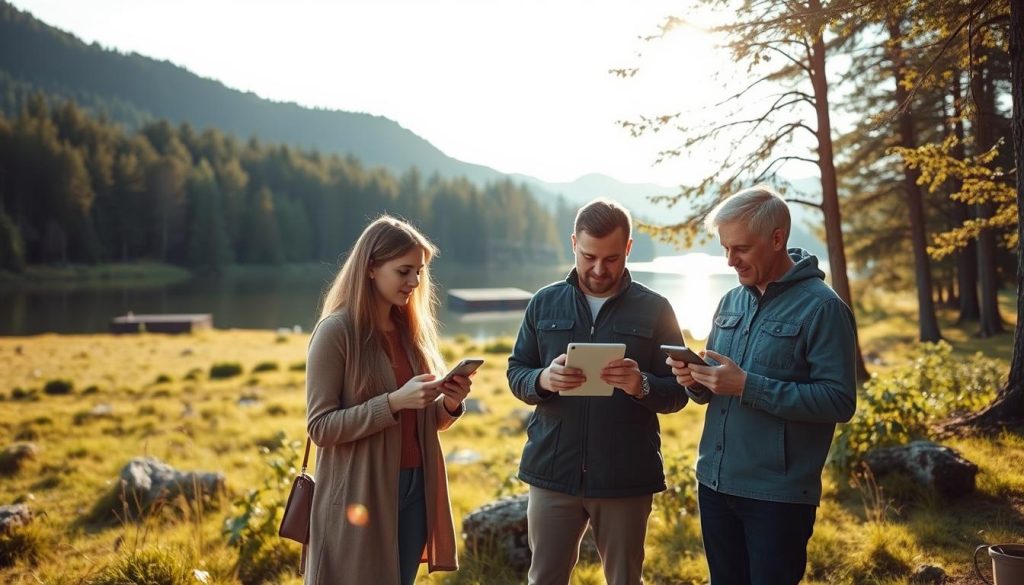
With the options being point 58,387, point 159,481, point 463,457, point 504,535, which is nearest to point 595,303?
point 504,535

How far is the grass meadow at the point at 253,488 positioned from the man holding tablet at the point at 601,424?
143 cm

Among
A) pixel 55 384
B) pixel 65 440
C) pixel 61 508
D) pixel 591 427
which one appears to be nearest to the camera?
pixel 591 427

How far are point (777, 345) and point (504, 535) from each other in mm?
2587

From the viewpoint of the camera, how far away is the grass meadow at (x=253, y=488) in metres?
4.10

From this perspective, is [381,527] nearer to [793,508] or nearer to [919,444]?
[793,508]

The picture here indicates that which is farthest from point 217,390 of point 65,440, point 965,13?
point 965,13

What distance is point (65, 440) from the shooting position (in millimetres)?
9375

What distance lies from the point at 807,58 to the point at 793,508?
958 cm

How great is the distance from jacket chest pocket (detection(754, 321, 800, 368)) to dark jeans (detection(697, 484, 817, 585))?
1.64 ft

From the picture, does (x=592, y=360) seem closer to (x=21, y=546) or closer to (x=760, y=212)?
(x=760, y=212)

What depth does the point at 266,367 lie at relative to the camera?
17.6 metres

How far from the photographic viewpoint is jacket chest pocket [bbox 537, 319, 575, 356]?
297 centimetres

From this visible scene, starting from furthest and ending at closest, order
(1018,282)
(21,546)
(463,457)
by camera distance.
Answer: (463,457), (1018,282), (21,546)

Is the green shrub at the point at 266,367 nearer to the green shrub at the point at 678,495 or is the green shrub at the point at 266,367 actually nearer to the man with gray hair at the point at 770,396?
the green shrub at the point at 678,495
